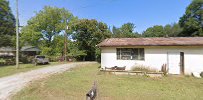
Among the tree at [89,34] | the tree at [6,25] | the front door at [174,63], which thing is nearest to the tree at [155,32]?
the tree at [89,34]

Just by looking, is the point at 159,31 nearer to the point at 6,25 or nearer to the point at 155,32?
the point at 155,32

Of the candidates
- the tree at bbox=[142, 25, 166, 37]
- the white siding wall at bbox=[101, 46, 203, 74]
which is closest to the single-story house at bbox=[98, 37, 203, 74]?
the white siding wall at bbox=[101, 46, 203, 74]

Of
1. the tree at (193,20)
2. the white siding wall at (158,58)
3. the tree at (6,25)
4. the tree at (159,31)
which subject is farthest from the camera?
the tree at (159,31)

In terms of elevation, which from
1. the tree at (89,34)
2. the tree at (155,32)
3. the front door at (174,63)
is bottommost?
the front door at (174,63)

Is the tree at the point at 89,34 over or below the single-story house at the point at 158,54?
over

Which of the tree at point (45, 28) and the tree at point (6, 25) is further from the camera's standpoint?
the tree at point (45, 28)

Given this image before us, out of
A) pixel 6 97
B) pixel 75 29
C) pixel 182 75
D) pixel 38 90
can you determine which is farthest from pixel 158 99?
pixel 75 29

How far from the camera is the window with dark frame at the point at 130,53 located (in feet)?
59.4

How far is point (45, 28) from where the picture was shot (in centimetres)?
4938

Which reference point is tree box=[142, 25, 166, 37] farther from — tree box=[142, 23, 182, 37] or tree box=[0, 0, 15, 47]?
tree box=[0, 0, 15, 47]

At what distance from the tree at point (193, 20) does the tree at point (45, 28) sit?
2804 centimetres

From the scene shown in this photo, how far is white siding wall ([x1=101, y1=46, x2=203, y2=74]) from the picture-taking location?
16.0m

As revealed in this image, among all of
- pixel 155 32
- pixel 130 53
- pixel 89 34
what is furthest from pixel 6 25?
pixel 155 32

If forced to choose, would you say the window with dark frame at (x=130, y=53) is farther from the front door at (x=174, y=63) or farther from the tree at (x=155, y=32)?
the tree at (x=155, y=32)
